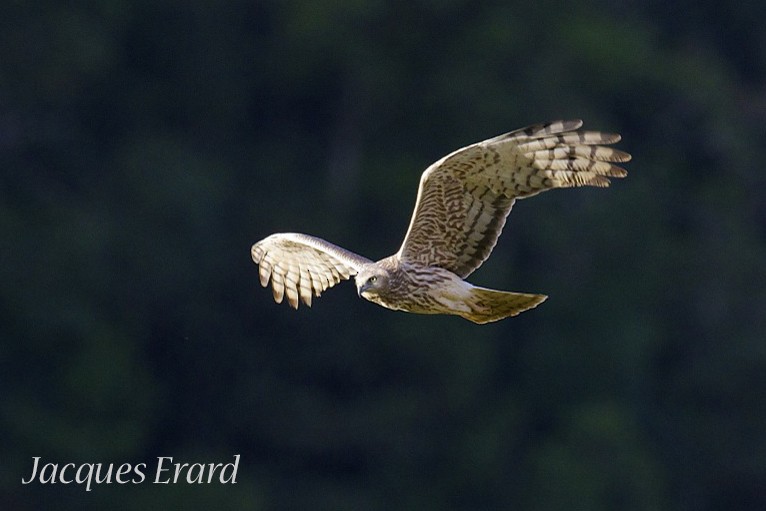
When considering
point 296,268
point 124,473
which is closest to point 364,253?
point 124,473

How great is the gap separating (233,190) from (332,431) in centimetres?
417

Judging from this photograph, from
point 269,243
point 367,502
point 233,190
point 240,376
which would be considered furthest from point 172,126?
point 269,243

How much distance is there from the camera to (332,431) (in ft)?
95.1

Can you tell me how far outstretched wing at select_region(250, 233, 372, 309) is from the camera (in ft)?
42.7

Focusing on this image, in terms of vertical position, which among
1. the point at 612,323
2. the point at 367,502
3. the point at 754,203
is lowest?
the point at 367,502

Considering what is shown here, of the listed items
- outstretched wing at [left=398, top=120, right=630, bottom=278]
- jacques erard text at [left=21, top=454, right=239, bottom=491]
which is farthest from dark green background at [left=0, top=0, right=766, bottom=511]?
outstretched wing at [left=398, top=120, right=630, bottom=278]

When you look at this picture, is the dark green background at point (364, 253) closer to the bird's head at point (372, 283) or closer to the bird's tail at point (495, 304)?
the bird's head at point (372, 283)

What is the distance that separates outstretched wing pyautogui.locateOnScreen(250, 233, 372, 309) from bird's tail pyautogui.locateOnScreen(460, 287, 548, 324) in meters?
1.44

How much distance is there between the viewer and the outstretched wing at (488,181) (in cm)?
1148

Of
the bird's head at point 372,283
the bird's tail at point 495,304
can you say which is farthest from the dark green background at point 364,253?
the bird's tail at point 495,304

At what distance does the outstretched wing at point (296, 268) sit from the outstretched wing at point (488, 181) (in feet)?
3.47

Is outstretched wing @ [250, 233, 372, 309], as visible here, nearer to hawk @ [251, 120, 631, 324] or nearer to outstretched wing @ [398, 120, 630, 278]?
hawk @ [251, 120, 631, 324]

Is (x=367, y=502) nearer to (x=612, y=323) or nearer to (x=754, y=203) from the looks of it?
(x=612, y=323)

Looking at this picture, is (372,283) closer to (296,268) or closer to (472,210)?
(472,210)
